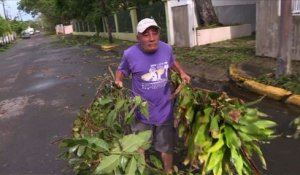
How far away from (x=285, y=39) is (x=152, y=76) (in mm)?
4726

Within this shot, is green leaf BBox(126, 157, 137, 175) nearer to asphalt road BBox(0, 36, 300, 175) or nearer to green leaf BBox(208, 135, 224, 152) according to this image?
green leaf BBox(208, 135, 224, 152)

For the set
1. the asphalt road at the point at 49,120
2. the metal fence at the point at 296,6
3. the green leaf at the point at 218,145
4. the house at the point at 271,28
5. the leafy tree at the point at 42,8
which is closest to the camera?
the green leaf at the point at 218,145

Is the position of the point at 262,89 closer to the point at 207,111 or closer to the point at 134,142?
the point at 207,111

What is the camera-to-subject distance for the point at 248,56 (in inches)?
409

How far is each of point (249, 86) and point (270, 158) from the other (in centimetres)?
332

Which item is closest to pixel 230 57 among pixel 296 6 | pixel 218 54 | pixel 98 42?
pixel 218 54

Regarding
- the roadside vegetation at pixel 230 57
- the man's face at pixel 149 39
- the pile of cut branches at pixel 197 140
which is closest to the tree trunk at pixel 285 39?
the roadside vegetation at pixel 230 57

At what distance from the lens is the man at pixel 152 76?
11.4 feet

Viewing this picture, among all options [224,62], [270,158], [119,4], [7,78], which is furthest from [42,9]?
[270,158]

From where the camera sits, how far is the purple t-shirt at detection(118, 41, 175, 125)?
139 inches

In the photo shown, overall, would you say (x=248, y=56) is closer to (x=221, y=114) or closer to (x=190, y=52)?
(x=190, y=52)

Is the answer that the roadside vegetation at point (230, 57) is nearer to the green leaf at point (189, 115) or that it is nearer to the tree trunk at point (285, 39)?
the tree trunk at point (285, 39)

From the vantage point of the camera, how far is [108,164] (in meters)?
2.11

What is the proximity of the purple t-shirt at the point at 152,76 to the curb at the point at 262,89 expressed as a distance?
3.44 m
